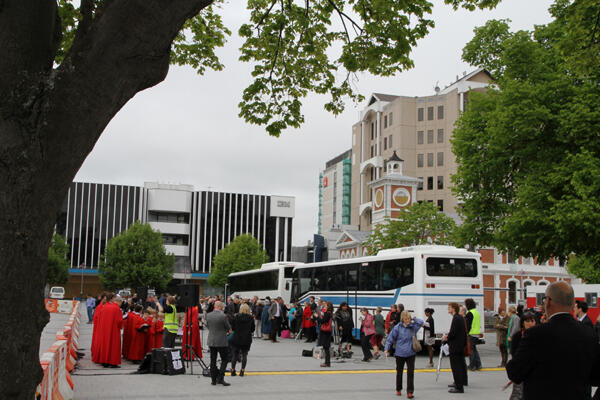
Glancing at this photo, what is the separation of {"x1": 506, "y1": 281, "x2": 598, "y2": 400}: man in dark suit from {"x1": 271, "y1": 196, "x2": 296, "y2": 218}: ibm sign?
9105cm

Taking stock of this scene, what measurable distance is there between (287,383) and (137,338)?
18.7 feet

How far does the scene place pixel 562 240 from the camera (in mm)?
23156

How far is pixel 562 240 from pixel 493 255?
47.5 m

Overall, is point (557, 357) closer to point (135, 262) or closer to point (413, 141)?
point (135, 262)

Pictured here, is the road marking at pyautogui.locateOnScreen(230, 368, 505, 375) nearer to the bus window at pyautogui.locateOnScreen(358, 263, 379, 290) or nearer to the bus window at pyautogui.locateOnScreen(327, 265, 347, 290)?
Answer: the bus window at pyautogui.locateOnScreen(358, 263, 379, 290)

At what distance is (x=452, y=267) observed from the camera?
21906 mm

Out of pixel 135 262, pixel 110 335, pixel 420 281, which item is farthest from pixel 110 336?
pixel 135 262

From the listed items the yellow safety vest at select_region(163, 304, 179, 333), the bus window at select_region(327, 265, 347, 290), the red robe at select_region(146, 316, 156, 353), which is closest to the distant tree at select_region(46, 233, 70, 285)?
the bus window at select_region(327, 265, 347, 290)

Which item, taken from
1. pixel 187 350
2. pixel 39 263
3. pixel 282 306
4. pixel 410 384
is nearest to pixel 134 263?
pixel 282 306

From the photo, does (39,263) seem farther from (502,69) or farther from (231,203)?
(231,203)

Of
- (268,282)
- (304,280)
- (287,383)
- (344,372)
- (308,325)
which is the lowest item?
(344,372)

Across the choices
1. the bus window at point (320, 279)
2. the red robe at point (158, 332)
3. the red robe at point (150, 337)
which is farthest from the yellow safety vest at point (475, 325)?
the bus window at point (320, 279)

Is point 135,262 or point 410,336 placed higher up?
point 135,262

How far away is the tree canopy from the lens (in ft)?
73.3
